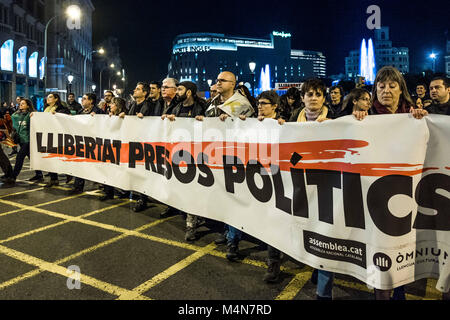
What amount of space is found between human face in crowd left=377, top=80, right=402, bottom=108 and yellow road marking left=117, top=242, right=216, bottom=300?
8.14 ft

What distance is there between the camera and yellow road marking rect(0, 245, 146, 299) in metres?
3.28

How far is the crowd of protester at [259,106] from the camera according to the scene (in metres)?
3.10

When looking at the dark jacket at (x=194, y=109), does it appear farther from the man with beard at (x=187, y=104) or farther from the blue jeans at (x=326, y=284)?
the blue jeans at (x=326, y=284)

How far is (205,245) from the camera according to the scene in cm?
453

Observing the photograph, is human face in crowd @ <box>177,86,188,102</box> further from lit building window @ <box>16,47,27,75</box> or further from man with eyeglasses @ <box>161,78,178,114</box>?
lit building window @ <box>16,47,27,75</box>

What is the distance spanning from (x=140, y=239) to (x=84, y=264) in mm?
892

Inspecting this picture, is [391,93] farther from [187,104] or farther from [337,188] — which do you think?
[187,104]

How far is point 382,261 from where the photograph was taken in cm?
270

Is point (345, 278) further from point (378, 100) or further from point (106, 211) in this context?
point (106, 211)

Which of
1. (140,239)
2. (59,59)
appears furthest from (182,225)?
(59,59)

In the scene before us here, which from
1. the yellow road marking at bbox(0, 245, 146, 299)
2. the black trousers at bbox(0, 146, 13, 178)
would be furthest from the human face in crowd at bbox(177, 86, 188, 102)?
the black trousers at bbox(0, 146, 13, 178)

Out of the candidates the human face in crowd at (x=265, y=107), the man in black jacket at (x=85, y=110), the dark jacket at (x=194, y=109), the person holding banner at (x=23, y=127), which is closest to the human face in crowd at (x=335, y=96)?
the dark jacket at (x=194, y=109)

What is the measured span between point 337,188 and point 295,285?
107cm
